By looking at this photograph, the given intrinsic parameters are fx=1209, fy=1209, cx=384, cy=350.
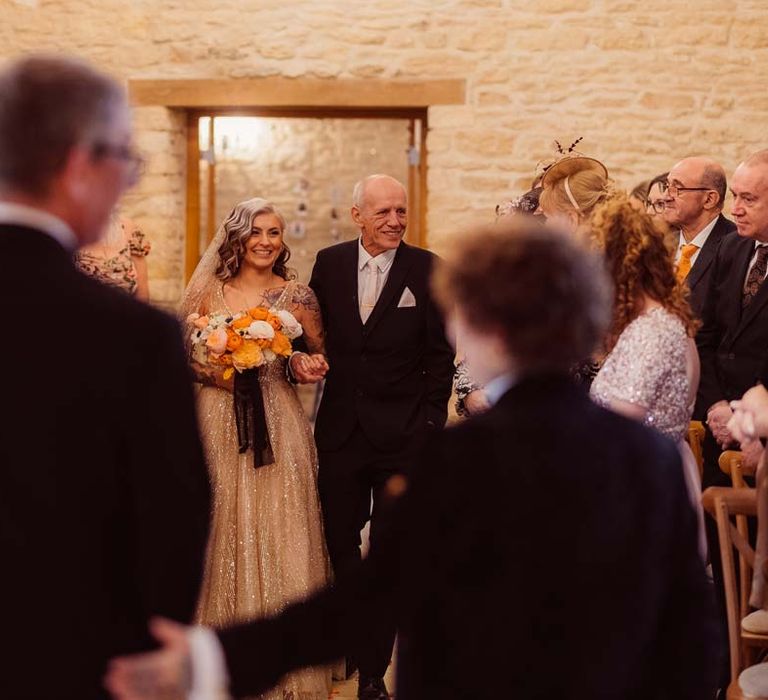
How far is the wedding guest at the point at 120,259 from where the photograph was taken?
214 inches

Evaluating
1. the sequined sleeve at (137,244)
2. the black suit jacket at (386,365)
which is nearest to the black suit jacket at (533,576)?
the black suit jacket at (386,365)

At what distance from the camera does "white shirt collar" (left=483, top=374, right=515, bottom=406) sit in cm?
170

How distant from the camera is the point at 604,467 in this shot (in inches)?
64.8

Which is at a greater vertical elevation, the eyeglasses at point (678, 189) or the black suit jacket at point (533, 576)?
the eyeglasses at point (678, 189)

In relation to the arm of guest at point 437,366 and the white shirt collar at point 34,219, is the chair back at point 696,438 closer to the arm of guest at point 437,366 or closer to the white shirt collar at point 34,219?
the arm of guest at point 437,366

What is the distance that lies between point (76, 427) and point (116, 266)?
401cm

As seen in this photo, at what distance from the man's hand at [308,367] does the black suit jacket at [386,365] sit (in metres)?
0.19

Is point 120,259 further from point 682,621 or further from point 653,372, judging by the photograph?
point 682,621

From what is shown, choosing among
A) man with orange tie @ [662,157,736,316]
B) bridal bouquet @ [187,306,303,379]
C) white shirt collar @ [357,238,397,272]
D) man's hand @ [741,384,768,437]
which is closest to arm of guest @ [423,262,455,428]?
white shirt collar @ [357,238,397,272]

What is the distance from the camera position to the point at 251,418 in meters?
4.76

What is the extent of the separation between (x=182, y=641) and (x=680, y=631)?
70cm

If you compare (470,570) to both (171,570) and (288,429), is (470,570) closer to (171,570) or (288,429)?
(171,570)

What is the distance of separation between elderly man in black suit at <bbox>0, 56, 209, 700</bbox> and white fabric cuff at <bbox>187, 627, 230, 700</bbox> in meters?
0.04

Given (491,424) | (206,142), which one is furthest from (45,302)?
(206,142)
